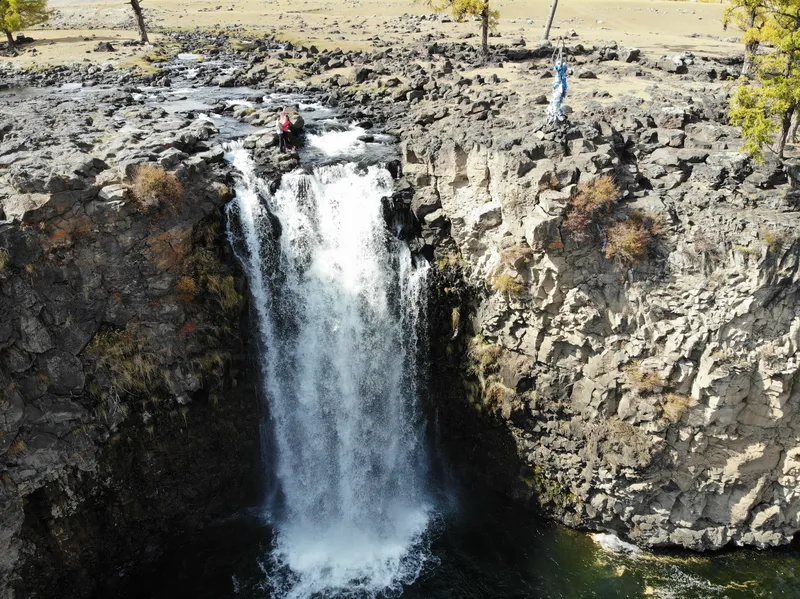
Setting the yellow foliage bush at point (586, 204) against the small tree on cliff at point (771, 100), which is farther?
the small tree on cliff at point (771, 100)

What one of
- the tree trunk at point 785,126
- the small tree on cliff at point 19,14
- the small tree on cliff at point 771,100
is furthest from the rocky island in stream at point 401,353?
the small tree on cliff at point 19,14

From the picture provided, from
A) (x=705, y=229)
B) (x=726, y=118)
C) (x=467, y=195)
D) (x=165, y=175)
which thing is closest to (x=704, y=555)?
(x=705, y=229)

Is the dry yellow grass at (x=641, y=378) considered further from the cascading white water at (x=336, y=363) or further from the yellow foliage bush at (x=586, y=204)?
the cascading white water at (x=336, y=363)

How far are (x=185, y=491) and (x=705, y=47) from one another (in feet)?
177

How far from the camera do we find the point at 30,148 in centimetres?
2461

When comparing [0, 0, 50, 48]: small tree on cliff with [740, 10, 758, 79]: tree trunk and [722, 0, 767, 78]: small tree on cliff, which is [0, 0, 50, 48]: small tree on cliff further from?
[740, 10, 758, 79]: tree trunk

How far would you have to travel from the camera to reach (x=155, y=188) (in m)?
23.0

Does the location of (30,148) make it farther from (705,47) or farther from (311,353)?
(705,47)

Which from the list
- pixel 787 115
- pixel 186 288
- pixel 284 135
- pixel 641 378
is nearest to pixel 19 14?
pixel 284 135

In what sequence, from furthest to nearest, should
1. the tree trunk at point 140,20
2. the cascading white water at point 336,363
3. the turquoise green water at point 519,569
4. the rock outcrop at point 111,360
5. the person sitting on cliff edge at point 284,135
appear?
the tree trunk at point 140,20 → the person sitting on cliff edge at point 284,135 → the cascading white water at point 336,363 → the turquoise green water at point 519,569 → the rock outcrop at point 111,360

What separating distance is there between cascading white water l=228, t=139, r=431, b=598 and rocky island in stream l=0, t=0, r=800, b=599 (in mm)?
111

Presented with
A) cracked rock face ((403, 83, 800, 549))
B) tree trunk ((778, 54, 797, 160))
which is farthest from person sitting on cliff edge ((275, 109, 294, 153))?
tree trunk ((778, 54, 797, 160))

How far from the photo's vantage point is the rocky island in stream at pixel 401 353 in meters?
21.5

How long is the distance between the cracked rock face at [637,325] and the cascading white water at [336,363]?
2848mm
